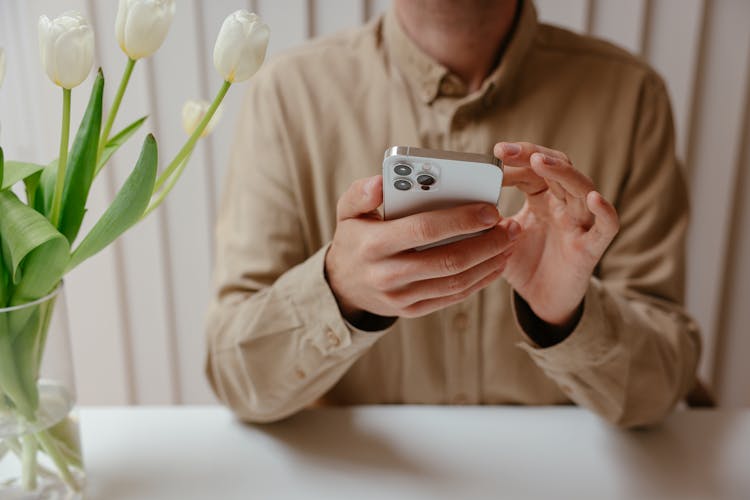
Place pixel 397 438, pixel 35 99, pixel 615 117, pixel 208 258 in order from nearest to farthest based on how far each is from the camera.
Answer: pixel 397 438 < pixel 615 117 < pixel 35 99 < pixel 208 258

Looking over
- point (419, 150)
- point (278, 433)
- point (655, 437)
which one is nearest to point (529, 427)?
point (655, 437)

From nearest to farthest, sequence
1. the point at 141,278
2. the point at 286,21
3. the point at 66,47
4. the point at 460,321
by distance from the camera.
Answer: the point at 66,47 → the point at 460,321 → the point at 286,21 → the point at 141,278

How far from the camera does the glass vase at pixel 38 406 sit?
1.66ft

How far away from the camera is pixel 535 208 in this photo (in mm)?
551

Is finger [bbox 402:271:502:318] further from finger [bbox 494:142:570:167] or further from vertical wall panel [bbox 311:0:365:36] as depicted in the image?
vertical wall panel [bbox 311:0:365:36]

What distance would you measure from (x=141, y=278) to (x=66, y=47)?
0.70 m

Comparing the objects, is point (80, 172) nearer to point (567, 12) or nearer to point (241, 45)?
point (241, 45)

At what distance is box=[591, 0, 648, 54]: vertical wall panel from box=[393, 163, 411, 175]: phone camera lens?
0.67 metres

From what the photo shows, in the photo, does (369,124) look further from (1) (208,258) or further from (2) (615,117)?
(1) (208,258)

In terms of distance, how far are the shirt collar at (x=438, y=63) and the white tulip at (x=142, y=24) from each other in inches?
13.0

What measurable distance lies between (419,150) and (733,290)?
861 millimetres

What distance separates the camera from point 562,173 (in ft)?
1.49

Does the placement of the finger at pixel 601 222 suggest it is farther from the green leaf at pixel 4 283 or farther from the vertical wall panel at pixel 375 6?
the vertical wall panel at pixel 375 6

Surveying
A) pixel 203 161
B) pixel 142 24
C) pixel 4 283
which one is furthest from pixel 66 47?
pixel 203 161
